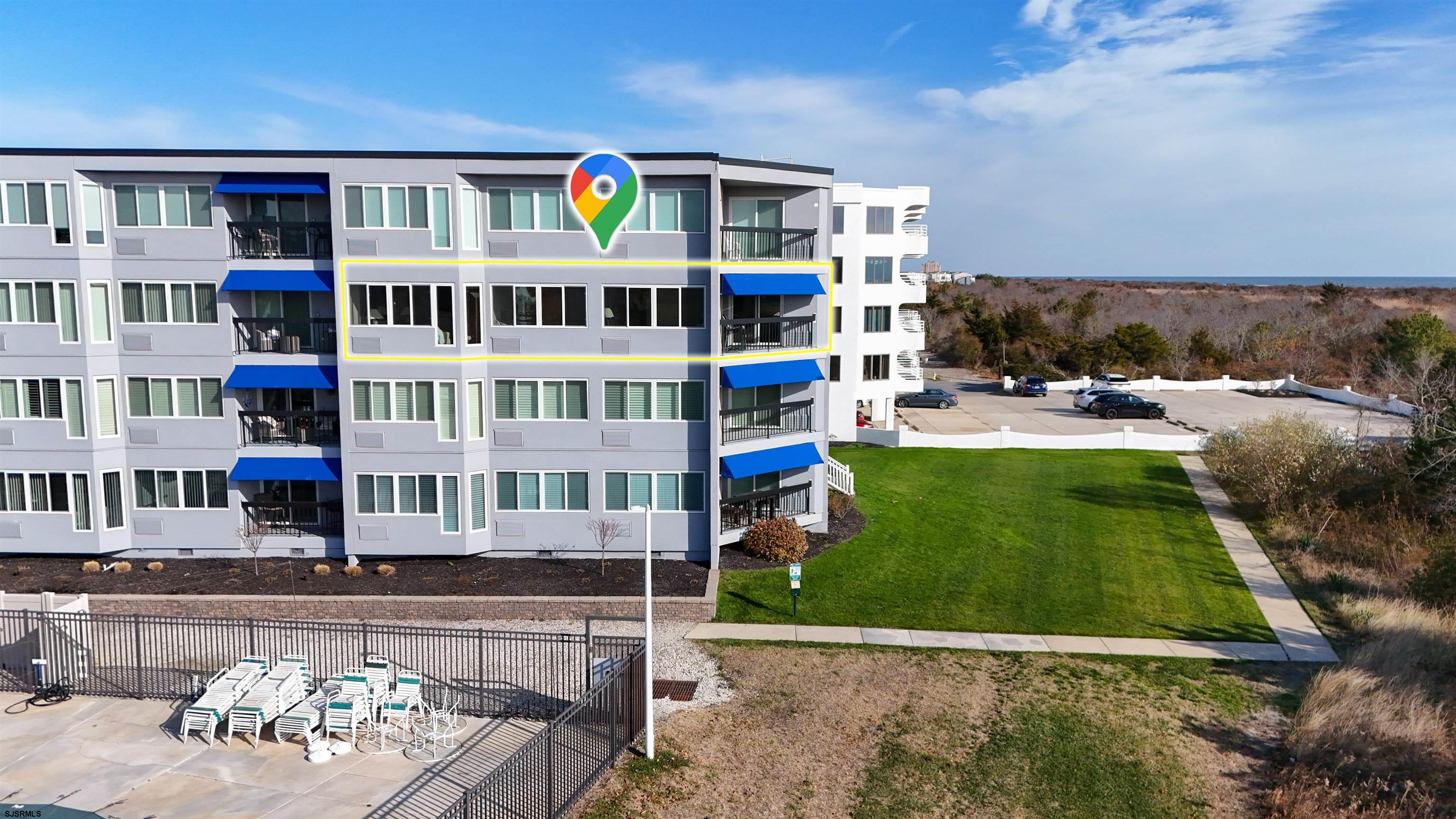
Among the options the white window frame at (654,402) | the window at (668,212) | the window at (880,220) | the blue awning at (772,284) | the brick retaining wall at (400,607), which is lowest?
the brick retaining wall at (400,607)

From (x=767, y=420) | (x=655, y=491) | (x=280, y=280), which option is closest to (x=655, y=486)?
(x=655, y=491)

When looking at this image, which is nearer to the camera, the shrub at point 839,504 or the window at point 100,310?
the window at point 100,310

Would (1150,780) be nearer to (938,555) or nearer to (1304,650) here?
(1304,650)

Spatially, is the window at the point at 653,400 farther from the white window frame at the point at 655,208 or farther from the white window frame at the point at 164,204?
the white window frame at the point at 164,204

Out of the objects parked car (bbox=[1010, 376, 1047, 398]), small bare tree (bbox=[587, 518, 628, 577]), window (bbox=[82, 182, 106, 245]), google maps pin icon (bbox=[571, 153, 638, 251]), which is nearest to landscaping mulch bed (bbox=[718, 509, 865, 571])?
small bare tree (bbox=[587, 518, 628, 577])

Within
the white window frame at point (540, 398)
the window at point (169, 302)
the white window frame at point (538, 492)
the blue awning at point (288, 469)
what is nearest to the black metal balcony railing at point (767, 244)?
the white window frame at point (540, 398)

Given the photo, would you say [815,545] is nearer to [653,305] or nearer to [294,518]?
[653,305]

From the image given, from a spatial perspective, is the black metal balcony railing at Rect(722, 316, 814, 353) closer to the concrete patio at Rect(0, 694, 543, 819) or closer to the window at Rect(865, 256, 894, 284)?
the concrete patio at Rect(0, 694, 543, 819)
